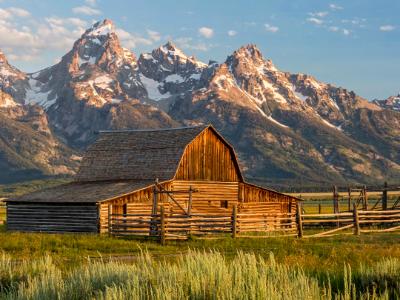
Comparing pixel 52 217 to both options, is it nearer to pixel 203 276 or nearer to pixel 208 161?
pixel 208 161

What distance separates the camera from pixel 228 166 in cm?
4719

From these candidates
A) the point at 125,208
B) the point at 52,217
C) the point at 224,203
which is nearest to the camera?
the point at 125,208

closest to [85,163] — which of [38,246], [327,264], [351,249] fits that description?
[38,246]

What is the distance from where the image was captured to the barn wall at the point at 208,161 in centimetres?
4472

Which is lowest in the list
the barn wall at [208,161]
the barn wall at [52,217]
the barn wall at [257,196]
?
the barn wall at [52,217]

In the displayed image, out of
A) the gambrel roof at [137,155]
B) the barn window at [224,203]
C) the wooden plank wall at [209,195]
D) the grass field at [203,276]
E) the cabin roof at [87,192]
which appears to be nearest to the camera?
the grass field at [203,276]

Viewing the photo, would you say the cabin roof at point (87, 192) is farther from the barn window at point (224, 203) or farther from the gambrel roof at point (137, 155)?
the barn window at point (224, 203)

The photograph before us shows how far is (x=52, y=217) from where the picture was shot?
40.7 m

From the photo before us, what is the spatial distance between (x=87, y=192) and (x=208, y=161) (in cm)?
924

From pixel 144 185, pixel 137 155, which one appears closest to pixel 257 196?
pixel 137 155

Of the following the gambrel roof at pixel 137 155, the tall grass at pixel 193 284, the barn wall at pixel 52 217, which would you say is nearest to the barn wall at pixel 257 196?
the gambrel roof at pixel 137 155

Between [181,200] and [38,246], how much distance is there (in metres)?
17.3

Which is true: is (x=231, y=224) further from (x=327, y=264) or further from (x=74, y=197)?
(x=327, y=264)

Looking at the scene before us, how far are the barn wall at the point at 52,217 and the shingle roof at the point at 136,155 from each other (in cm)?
651
